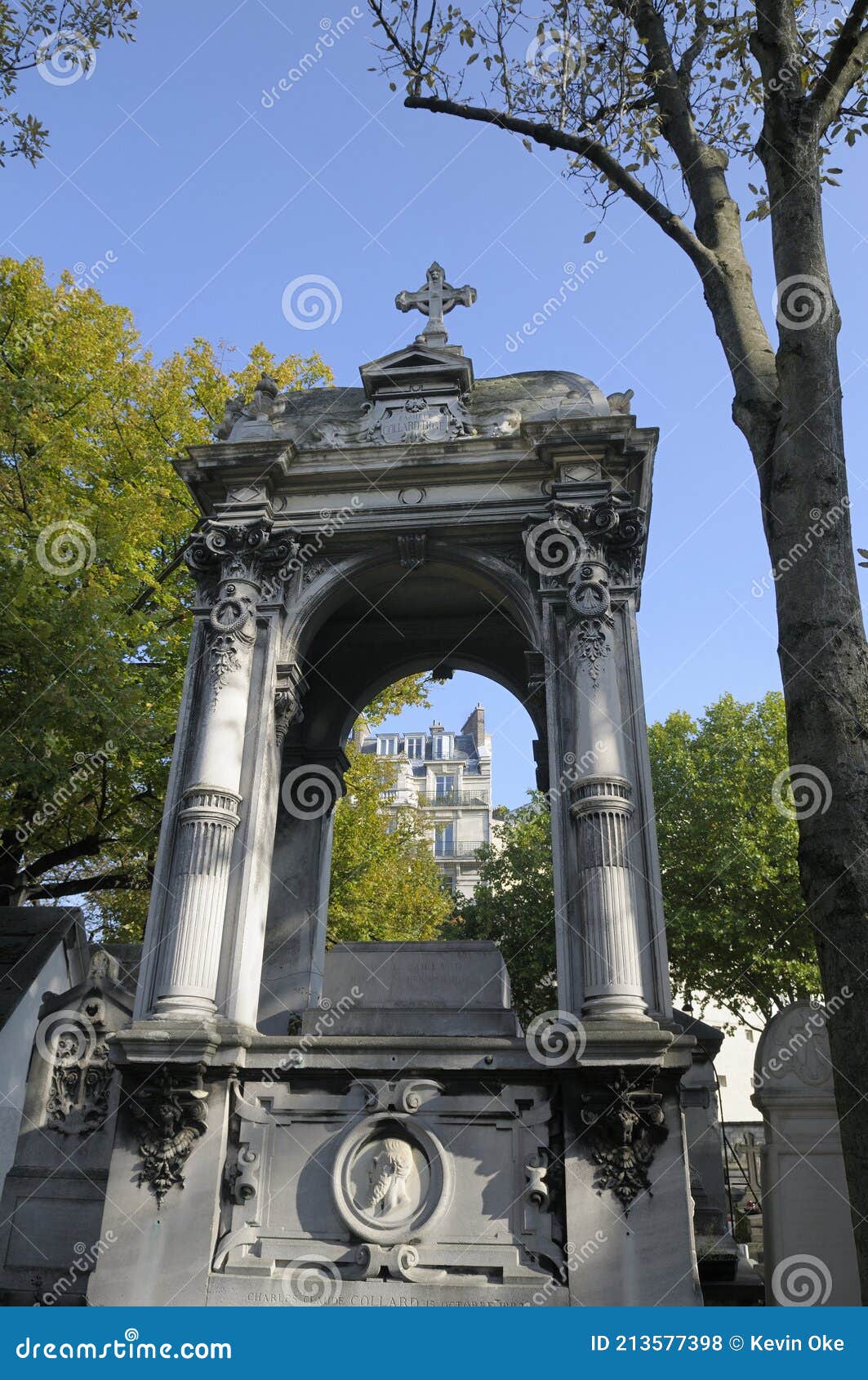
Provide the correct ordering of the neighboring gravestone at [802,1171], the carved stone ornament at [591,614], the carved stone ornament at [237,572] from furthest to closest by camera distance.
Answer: the carved stone ornament at [237,572]
the carved stone ornament at [591,614]
the neighboring gravestone at [802,1171]

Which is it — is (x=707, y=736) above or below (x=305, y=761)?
above

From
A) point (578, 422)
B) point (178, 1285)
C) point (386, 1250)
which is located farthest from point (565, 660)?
point (178, 1285)

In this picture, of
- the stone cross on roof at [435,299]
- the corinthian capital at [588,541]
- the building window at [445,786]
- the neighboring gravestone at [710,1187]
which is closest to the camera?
the neighboring gravestone at [710,1187]

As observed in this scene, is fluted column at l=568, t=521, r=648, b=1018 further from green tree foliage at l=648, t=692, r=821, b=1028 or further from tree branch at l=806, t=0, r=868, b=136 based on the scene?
green tree foliage at l=648, t=692, r=821, b=1028

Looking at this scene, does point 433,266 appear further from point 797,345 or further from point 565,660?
point 797,345

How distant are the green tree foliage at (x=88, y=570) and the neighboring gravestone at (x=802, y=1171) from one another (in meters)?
9.59

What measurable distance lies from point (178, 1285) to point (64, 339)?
15770mm

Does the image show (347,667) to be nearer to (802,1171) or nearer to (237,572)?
(237,572)

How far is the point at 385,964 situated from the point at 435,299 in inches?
301

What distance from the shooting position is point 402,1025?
33.2 ft

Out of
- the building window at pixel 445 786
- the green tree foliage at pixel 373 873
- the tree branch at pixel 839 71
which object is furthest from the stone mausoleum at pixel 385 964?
the building window at pixel 445 786

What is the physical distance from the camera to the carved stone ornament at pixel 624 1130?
27.0 feet

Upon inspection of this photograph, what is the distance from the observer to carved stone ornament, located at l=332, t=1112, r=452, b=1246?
8.39 m

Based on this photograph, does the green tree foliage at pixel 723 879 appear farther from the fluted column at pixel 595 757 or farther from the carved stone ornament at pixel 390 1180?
the carved stone ornament at pixel 390 1180
